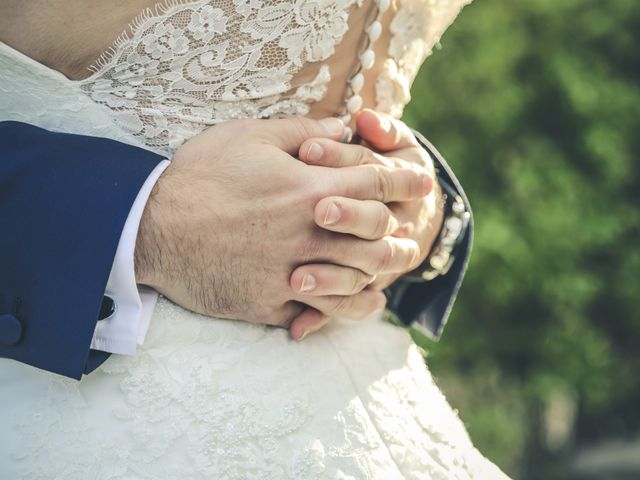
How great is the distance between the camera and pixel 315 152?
129 centimetres

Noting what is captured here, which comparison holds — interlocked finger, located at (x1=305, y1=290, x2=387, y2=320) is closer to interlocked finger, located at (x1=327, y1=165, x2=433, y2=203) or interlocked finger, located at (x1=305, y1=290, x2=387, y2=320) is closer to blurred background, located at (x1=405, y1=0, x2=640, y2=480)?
interlocked finger, located at (x1=327, y1=165, x2=433, y2=203)

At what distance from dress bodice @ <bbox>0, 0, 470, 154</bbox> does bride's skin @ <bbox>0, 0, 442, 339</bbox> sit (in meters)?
0.04

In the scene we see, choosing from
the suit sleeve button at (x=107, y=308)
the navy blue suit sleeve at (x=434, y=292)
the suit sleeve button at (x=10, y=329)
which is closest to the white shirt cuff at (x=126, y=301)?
the suit sleeve button at (x=107, y=308)

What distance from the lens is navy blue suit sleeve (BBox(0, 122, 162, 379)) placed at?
44.3 inches

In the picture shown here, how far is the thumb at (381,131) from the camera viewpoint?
4.65ft

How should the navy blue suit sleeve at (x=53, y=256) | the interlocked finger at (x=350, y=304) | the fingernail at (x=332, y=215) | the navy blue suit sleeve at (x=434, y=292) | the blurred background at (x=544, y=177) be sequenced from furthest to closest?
1. the blurred background at (x=544, y=177)
2. the navy blue suit sleeve at (x=434, y=292)
3. the interlocked finger at (x=350, y=304)
4. the fingernail at (x=332, y=215)
5. the navy blue suit sleeve at (x=53, y=256)

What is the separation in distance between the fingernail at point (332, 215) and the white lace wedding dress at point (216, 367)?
23 cm

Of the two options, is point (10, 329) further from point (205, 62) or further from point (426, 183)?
point (426, 183)

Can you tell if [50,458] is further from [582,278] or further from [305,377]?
[582,278]

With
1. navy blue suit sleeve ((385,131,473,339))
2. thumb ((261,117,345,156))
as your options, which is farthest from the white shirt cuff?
navy blue suit sleeve ((385,131,473,339))

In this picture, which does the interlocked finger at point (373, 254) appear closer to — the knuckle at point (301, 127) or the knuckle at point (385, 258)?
the knuckle at point (385, 258)

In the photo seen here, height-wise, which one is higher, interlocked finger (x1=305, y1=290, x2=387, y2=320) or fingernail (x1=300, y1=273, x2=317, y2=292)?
fingernail (x1=300, y1=273, x2=317, y2=292)

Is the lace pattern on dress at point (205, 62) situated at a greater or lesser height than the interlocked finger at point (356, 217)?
greater

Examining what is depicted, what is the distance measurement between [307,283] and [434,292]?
54cm
